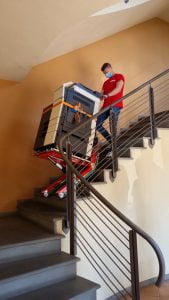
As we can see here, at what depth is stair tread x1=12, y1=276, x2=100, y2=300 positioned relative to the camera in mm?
2020

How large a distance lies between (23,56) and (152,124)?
1.83 metres

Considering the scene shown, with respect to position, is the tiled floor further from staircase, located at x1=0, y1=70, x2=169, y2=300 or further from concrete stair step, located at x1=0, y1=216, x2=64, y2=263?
concrete stair step, located at x1=0, y1=216, x2=64, y2=263

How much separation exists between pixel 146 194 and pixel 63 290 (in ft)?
5.65

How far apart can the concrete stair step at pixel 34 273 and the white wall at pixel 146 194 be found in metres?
0.65

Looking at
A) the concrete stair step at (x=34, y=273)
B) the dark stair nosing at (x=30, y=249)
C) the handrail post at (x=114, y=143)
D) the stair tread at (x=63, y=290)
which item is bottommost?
the stair tread at (x=63, y=290)

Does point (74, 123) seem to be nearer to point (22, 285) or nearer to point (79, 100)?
point (79, 100)

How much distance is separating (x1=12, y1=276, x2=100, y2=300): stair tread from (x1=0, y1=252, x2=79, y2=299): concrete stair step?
0.05 metres

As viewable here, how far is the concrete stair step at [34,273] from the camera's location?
202cm

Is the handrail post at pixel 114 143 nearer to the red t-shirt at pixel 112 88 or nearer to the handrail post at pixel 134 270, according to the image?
the red t-shirt at pixel 112 88

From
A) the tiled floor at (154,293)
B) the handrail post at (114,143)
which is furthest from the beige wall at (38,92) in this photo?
the tiled floor at (154,293)

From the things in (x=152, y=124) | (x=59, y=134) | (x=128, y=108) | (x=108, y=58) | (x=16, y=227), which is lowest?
(x=16, y=227)

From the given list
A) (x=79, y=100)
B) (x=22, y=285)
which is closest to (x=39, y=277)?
(x=22, y=285)

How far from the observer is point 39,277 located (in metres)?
→ 2.17

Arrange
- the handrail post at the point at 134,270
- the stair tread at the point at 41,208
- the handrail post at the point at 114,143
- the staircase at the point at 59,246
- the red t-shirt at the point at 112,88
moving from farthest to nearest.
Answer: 1. the red t-shirt at the point at 112,88
2. the handrail post at the point at 114,143
3. the stair tread at the point at 41,208
4. the staircase at the point at 59,246
5. the handrail post at the point at 134,270
